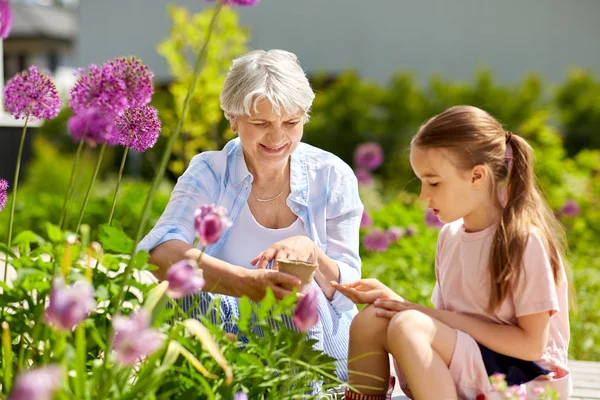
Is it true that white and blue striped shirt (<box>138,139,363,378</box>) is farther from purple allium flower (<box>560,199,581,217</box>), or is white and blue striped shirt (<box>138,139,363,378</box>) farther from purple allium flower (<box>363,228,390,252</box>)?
purple allium flower (<box>560,199,581,217</box>)

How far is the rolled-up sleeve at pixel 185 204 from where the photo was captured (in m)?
2.46

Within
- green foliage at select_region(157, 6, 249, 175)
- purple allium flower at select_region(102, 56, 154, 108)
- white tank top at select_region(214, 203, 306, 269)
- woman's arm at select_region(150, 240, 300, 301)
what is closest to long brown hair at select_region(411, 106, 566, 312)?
woman's arm at select_region(150, 240, 300, 301)

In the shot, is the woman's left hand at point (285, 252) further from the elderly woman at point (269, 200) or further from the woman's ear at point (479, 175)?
the woman's ear at point (479, 175)

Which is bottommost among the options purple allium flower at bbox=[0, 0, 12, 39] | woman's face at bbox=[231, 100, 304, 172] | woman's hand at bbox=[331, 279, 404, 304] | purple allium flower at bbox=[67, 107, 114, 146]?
woman's hand at bbox=[331, 279, 404, 304]

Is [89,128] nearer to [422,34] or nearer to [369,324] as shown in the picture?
[369,324]

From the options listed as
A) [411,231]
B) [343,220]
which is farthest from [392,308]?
[411,231]

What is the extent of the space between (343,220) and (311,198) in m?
0.13

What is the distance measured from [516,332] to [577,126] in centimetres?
888

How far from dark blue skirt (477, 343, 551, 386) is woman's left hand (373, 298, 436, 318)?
17 centimetres

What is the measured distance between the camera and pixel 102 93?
174 cm

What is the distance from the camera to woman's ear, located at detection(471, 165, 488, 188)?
7.12ft

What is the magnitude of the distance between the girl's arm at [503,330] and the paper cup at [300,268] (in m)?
0.20

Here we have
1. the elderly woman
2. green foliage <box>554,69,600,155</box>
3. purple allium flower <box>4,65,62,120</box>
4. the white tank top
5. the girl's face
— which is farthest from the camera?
green foliage <box>554,69,600,155</box>

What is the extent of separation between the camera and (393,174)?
10.4 metres
